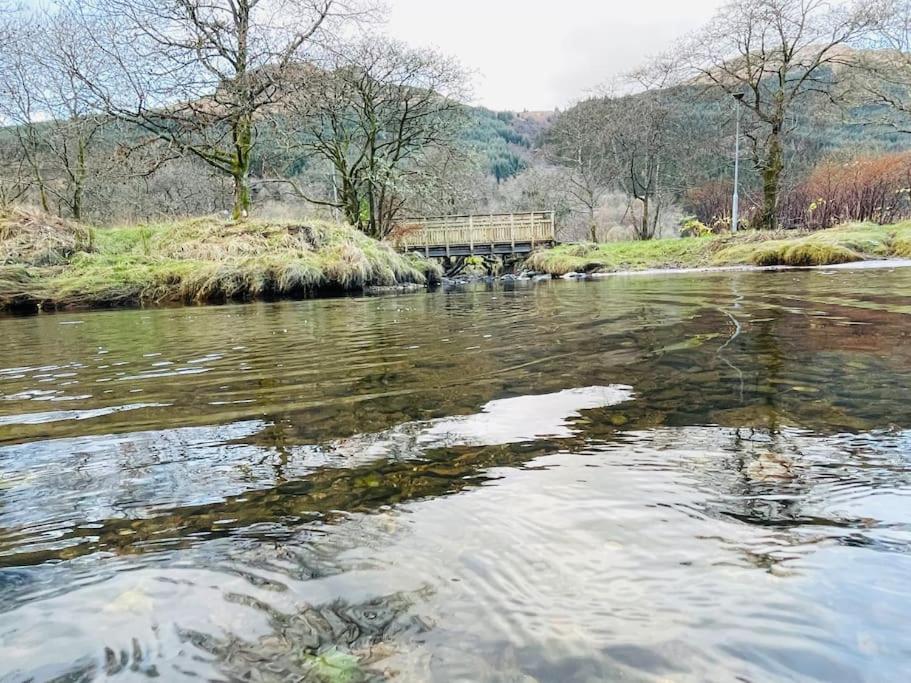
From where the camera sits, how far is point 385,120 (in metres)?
20.1

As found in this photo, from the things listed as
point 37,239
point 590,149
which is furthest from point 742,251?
point 37,239

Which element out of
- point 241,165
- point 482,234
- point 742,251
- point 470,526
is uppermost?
point 241,165

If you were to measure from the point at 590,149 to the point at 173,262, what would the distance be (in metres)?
25.5

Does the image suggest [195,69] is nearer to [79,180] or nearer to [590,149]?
[79,180]

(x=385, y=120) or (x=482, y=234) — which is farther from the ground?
(x=385, y=120)

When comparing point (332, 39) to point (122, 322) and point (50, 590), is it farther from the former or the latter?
point (50, 590)

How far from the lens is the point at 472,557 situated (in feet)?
3.42

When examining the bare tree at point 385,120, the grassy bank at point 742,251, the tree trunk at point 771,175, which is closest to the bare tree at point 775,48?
the tree trunk at point 771,175

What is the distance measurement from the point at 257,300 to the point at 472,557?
10.7 metres

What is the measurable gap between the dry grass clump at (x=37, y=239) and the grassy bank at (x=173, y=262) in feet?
0.06

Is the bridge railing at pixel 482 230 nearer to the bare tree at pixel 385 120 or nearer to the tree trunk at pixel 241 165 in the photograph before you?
the bare tree at pixel 385 120

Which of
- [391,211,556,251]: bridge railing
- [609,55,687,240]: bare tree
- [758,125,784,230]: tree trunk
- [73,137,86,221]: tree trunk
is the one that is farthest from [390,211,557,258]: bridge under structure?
[73,137,86,221]: tree trunk

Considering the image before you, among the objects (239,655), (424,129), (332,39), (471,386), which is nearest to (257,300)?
(332,39)

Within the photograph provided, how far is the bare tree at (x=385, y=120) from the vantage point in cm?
1766
